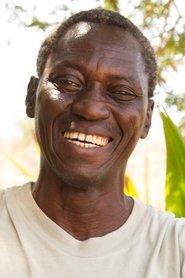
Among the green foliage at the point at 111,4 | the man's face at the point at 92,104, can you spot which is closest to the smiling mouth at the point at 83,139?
the man's face at the point at 92,104

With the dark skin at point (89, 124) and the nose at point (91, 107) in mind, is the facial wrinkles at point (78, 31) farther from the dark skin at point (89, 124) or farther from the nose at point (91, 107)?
the nose at point (91, 107)

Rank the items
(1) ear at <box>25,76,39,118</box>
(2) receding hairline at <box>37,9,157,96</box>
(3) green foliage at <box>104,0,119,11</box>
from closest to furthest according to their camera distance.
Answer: (2) receding hairline at <box>37,9,157,96</box>, (1) ear at <box>25,76,39,118</box>, (3) green foliage at <box>104,0,119,11</box>

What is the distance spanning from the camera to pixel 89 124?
2281 mm

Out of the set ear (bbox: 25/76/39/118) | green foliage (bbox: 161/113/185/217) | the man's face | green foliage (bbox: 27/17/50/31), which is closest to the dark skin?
the man's face

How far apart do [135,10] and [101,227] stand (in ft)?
9.80

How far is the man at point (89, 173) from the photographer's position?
2279 millimetres

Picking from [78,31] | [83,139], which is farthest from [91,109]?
[78,31]

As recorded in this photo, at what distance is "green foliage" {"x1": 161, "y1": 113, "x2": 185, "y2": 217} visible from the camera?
3.48m

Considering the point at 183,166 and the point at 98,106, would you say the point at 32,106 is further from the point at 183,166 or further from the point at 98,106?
the point at 183,166

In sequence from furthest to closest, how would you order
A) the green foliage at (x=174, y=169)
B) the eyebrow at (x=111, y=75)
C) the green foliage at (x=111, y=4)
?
the green foliage at (x=111, y=4) → the green foliage at (x=174, y=169) → the eyebrow at (x=111, y=75)

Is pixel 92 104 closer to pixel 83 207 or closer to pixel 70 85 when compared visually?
pixel 70 85

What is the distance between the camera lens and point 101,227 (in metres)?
2.46

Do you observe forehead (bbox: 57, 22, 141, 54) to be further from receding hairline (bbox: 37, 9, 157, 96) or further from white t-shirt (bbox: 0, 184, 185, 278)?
white t-shirt (bbox: 0, 184, 185, 278)

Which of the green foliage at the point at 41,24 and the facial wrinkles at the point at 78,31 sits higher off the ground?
the green foliage at the point at 41,24
